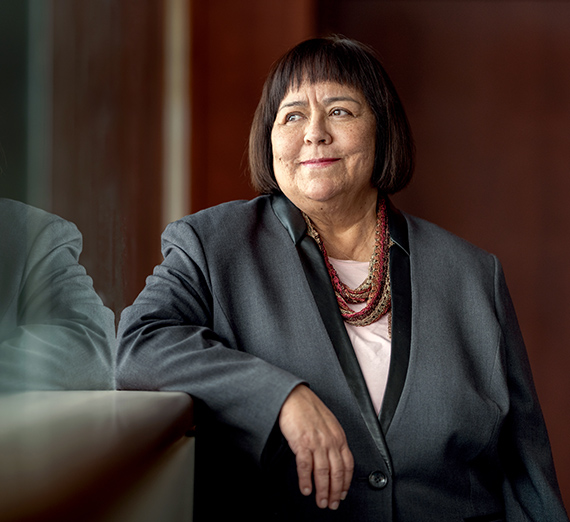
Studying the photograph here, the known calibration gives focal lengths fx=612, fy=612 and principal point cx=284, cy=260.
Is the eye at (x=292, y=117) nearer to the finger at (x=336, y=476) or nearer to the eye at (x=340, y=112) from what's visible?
the eye at (x=340, y=112)

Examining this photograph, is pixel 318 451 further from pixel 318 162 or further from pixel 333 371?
pixel 318 162

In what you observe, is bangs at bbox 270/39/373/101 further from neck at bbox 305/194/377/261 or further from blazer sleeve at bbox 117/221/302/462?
blazer sleeve at bbox 117/221/302/462

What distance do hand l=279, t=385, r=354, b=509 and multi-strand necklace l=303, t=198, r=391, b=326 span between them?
1.45 feet

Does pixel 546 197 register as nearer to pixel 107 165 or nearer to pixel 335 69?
pixel 335 69

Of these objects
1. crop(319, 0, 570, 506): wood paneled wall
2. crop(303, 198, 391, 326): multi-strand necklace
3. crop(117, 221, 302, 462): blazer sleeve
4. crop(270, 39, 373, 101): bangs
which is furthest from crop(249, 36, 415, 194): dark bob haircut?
crop(319, 0, 570, 506): wood paneled wall

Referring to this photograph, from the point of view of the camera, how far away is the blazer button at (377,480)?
114 centimetres

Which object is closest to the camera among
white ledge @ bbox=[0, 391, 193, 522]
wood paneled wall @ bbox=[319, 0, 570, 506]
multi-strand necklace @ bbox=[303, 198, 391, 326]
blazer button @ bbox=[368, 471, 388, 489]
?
white ledge @ bbox=[0, 391, 193, 522]

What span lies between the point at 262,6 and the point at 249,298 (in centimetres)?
160

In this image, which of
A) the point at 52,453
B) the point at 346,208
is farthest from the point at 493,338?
the point at 52,453

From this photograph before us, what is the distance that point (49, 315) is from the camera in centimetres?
50

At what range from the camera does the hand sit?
92 cm

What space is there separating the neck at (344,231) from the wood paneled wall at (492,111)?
1.19 metres

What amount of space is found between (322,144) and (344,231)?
0.74 feet

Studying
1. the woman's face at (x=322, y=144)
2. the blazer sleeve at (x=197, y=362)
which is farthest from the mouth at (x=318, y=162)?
the blazer sleeve at (x=197, y=362)
